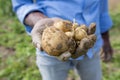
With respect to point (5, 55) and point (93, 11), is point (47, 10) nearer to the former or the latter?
point (93, 11)

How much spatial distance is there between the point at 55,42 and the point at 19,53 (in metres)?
2.57

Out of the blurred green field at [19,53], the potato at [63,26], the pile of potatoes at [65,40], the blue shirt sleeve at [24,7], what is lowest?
the blurred green field at [19,53]

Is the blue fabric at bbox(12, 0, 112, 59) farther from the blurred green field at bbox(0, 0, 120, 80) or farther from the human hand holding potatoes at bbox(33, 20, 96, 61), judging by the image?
the blurred green field at bbox(0, 0, 120, 80)

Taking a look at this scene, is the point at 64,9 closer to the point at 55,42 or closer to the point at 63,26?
the point at 63,26

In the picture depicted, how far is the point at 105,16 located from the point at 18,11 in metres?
0.68

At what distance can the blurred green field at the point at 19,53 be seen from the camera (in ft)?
11.9

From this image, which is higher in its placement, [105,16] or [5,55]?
[105,16]

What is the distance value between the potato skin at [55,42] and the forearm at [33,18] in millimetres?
380

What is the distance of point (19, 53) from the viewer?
4.03m

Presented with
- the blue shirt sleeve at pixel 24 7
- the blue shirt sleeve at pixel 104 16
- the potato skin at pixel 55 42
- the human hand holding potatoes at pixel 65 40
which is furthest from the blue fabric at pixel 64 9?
the potato skin at pixel 55 42

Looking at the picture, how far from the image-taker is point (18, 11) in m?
2.06

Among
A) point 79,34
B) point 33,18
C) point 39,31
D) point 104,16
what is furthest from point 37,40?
point 104,16

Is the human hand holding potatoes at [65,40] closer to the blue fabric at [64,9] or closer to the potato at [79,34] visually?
the potato at [79,34]

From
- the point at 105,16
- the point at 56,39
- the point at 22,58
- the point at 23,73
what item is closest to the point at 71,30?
the point at 56,39
